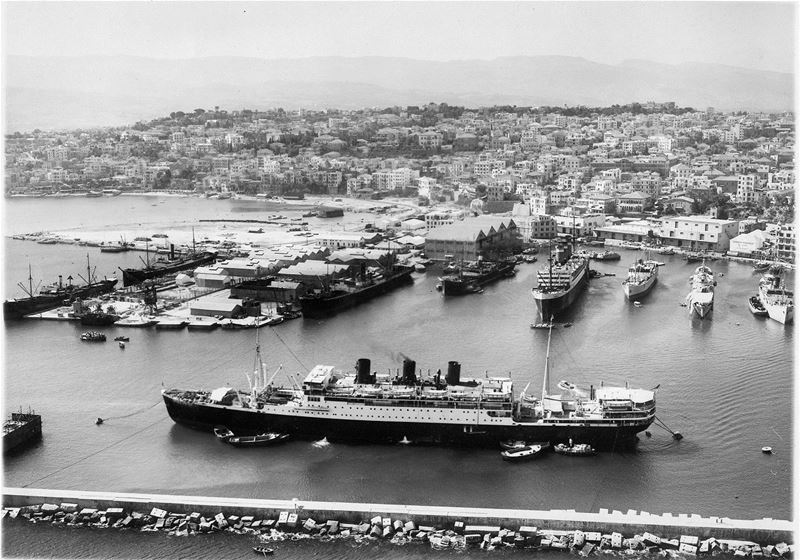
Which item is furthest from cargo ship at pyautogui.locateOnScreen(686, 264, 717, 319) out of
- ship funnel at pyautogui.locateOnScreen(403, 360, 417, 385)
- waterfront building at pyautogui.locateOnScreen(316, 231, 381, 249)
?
waterfront building at pyautogui.locateOnScreen(316, 231, 381, 249)

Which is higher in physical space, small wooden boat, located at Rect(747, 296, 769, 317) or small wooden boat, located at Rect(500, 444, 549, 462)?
small wooden boat, located at Rect(747, 296, 769, 317)

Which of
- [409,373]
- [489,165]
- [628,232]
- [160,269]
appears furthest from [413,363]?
[489,165]

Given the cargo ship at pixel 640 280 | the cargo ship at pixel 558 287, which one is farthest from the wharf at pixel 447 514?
the cargo ship at pixel 640 280

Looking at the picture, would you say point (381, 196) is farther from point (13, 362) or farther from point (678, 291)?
point (13, 362)

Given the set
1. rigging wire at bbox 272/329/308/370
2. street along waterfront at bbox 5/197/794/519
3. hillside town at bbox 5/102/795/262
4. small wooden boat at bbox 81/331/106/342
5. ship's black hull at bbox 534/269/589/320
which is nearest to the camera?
street along waterfront at bbox 5/197/794/519

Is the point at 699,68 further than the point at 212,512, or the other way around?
the point at 699,68

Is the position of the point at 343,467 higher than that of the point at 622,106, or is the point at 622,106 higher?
→ the point at 622,106

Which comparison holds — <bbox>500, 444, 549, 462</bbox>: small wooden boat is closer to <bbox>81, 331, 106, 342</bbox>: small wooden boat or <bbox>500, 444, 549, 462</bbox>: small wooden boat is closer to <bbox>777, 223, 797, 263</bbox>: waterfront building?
<bbox>81, 331, 106, 342</bbox>: small wooden boat

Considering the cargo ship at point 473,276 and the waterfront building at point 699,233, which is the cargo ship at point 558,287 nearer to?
the cargo ship at point 473,276

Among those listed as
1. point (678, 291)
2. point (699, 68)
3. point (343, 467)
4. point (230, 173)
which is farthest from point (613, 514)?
point (230, 173)
